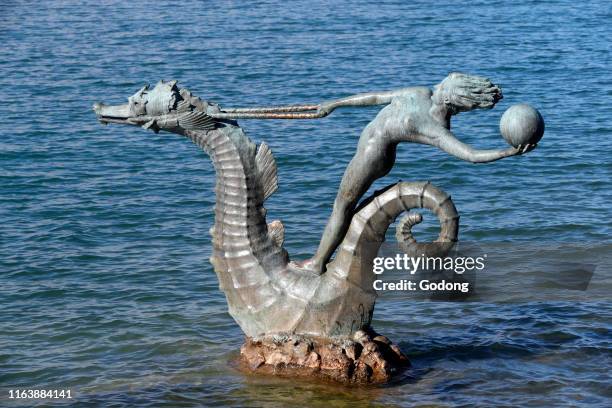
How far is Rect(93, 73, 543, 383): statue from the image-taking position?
13.2 metres

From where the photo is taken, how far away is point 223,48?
31500mm

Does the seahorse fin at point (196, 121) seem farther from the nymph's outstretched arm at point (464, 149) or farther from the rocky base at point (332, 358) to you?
the nymph's outstretched arm at point (464, 149)

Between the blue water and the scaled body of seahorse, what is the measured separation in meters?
0.73

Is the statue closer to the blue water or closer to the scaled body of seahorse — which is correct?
the scaled body of seahorse

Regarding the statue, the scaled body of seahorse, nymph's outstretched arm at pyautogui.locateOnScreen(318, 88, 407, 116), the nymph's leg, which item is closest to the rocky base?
the statue

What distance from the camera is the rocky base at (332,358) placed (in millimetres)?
13461

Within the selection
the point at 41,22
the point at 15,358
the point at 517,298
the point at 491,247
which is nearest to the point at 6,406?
the point at 15,358

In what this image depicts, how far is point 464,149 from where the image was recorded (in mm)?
11953

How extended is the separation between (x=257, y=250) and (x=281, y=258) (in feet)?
0.96

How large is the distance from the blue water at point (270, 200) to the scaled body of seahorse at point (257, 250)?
2.41 feet

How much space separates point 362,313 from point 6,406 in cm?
392
